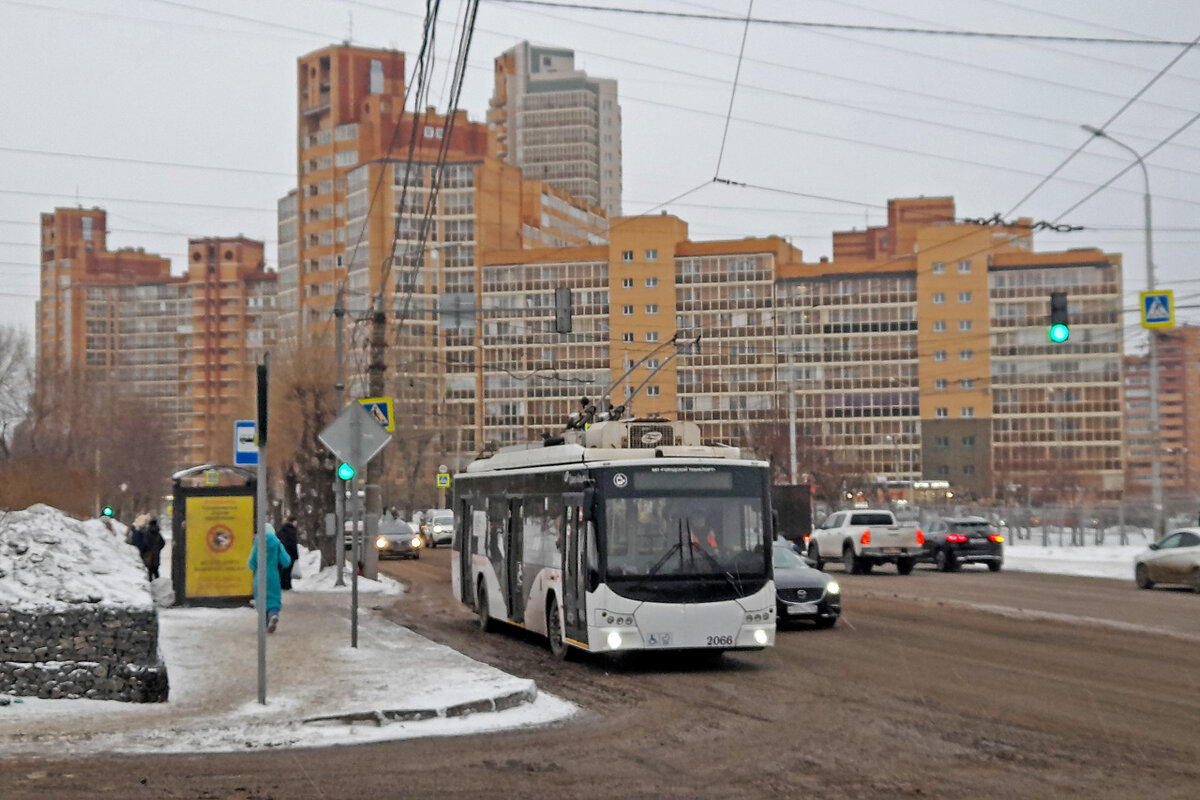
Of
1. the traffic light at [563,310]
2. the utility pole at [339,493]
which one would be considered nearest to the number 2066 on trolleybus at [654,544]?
the traffic light at [563,310]

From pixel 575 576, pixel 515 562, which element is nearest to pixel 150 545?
pixel 515 562

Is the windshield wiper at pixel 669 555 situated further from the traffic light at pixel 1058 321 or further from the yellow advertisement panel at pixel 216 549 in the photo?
the traffic light at pixel 1058 321

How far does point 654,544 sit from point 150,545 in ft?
69.9

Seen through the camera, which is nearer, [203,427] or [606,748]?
[606,748]

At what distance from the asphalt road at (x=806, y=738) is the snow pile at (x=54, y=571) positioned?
9.35 feet

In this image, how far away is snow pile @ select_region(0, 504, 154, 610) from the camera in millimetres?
13461

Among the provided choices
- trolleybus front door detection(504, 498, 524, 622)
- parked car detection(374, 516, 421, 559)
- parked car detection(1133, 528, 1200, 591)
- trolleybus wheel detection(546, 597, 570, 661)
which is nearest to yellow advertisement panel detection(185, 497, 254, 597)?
trolleybus front door detection(504, 498, 524, 622)

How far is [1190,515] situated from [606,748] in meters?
54.4

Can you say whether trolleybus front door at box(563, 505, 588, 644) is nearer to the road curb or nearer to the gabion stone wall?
the road curb

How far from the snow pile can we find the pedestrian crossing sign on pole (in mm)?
23325

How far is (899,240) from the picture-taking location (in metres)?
153

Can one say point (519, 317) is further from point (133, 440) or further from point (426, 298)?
point (133, 440)

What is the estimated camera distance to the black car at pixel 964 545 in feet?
141

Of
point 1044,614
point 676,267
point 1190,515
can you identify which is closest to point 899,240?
point 676,267
